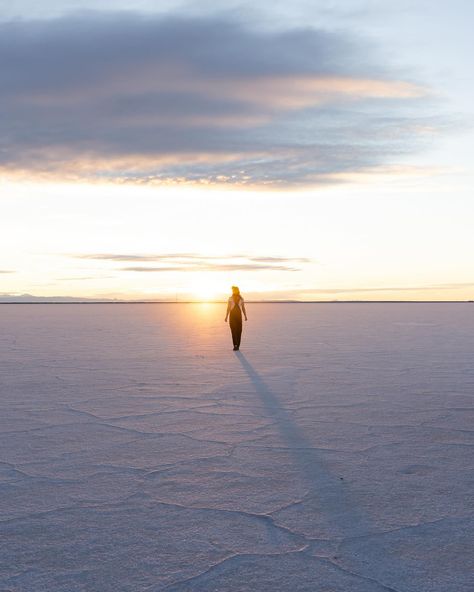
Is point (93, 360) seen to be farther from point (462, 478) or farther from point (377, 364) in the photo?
point (462, 478)

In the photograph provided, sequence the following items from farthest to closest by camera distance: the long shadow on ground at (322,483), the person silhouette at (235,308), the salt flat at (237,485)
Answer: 1. the person silhouette at (235,308)
2. the long shadow on ground at (322,483)
3. the salt flat at (237,485)

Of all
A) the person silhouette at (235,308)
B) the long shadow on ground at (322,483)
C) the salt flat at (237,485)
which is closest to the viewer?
the salt flat at (237,485)

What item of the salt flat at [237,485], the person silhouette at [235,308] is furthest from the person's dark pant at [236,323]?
the salt flat at [237,485]

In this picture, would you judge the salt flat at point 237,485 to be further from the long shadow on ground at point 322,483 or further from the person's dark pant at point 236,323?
the person's dark pant at point 236,323

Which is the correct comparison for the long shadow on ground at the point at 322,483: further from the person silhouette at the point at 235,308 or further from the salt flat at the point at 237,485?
the person silhouette at the point at 235,308

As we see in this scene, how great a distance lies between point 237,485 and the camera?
5152 millimetres

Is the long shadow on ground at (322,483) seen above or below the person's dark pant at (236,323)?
below

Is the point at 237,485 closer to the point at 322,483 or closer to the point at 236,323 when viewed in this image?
the point at 322,483

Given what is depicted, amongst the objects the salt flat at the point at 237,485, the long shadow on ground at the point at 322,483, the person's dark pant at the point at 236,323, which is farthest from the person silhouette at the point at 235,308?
the long shadow on ground at the point at 322,483

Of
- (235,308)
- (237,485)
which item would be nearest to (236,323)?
(235,308)

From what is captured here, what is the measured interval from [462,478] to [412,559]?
1.74m

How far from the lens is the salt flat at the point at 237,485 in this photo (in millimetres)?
3648

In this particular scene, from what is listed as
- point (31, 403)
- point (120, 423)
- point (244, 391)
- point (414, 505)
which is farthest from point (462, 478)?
point (31, 403)

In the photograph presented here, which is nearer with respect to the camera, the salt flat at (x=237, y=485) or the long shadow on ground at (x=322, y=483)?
the salt flat at (x=237, y=485)
